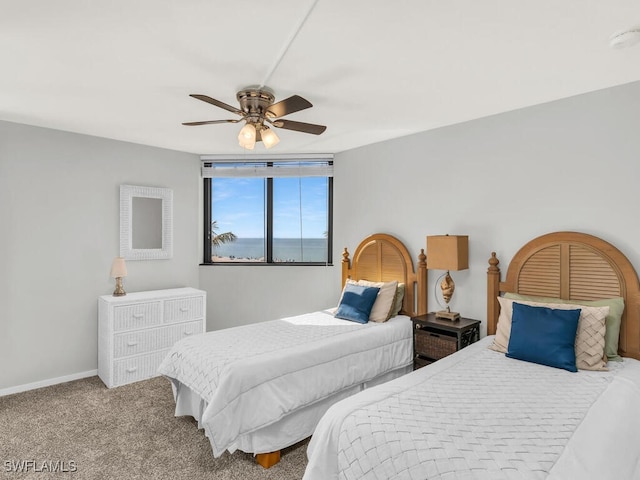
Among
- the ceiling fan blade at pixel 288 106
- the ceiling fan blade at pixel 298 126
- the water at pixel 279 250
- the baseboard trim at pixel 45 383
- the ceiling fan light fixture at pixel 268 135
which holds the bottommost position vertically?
the baseboard trim at pixel 45 383

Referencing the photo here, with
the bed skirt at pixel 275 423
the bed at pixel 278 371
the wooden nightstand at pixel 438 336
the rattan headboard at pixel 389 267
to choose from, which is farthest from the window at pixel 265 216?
the bed skirt at pixel 275 423

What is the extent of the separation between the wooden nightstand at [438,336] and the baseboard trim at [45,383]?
321 centimetres

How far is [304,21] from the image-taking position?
1740 millimetres

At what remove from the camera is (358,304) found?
3455 millimetres

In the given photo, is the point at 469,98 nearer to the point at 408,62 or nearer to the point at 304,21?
the point at 408,62

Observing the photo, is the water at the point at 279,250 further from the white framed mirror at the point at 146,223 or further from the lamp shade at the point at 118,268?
the lamp shade at the point at 118,268

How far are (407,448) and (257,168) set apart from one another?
3707 millimetres

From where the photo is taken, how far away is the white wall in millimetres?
2543

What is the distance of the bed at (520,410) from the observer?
4.54 ft

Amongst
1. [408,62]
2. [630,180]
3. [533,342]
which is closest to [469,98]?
[408,62]

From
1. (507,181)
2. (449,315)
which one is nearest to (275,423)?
(449,315)

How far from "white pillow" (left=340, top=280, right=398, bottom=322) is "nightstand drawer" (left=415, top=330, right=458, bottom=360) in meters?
0.33

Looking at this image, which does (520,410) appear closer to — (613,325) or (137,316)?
(613,325)

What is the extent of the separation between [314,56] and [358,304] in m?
2.16
